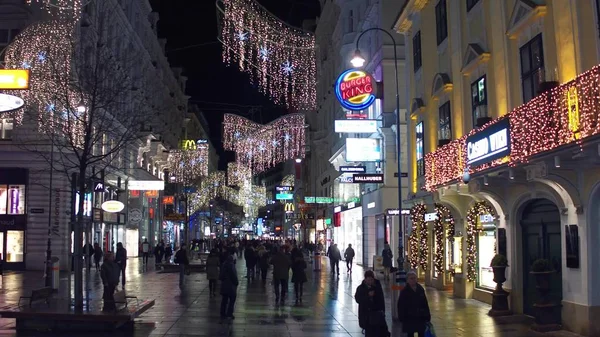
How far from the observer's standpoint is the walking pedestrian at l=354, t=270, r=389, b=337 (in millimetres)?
10742

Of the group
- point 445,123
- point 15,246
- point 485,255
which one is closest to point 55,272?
point 445,123

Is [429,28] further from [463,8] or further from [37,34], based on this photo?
[37,34]

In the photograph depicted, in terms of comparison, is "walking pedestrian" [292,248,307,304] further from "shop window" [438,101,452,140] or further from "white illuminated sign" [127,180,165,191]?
"white illuminated sign" [127,180,165,191]

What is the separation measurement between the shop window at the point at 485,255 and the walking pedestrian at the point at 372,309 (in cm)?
1012

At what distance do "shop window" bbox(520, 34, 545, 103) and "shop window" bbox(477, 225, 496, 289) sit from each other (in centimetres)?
545

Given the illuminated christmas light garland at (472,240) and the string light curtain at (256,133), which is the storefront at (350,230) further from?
the illuminated christmas light garland at (472,240)

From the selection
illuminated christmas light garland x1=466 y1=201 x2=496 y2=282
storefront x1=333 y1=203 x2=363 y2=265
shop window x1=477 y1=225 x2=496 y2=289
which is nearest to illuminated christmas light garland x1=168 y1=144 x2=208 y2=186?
storefront x1=333 y1=203 x2=363 y2=265

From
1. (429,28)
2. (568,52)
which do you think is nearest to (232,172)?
(429,28)

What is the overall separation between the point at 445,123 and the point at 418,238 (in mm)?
6243

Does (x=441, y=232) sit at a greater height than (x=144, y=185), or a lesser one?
lesser

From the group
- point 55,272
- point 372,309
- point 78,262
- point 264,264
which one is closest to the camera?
point 372,309

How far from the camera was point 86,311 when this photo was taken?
15.4 m

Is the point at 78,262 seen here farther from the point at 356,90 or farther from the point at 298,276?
the point at 356,90

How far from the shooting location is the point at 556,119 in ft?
39.8
